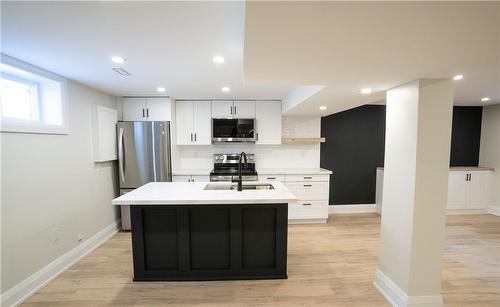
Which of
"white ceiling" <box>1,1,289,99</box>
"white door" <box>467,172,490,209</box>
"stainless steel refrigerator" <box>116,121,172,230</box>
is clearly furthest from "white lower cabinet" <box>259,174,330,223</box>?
"white door" <box>467,172,490,209</box>

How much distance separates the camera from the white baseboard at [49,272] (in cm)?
207

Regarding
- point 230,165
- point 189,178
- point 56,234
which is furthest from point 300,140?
point 56,234

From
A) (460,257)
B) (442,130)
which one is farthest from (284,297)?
(460,257)

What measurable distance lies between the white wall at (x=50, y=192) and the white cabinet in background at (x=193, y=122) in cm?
124

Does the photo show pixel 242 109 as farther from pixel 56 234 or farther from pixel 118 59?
pixel 56 234

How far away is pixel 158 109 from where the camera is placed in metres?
3.95

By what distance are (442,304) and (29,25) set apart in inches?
153

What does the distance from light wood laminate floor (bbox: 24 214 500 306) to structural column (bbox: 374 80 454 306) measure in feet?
1.19

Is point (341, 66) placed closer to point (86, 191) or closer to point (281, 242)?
point (281, 242)

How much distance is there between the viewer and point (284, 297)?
219 cm

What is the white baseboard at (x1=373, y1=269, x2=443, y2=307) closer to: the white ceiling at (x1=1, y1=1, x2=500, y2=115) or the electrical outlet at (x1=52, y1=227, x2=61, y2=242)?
the white ceiling at (x1=1, y1=1, x2=500, y2=115)

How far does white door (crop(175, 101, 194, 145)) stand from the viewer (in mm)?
4254

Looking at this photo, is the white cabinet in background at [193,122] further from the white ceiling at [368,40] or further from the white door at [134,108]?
the white ceiling at [368,40]

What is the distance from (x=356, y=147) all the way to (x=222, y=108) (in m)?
2.88
